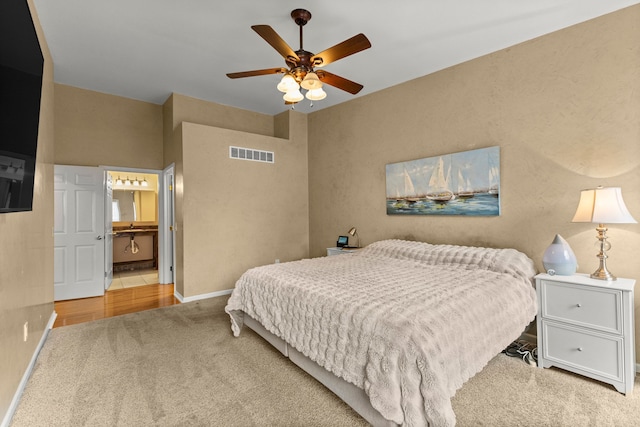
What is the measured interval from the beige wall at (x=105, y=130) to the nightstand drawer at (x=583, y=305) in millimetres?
5389

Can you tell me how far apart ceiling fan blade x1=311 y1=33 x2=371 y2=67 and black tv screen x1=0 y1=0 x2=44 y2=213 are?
5.48ft

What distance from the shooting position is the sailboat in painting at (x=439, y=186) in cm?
354

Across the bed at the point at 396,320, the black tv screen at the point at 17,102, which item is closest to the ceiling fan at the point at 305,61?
the black tv screen at the point at 17,102

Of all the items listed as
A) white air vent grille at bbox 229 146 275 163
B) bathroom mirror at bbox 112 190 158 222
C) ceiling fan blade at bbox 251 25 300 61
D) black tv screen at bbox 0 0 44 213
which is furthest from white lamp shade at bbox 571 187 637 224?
bathroom mirror at bbox 112 190 158 222

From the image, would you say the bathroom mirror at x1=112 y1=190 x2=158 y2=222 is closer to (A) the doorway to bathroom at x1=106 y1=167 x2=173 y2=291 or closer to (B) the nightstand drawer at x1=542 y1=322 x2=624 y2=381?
(A) the doorway to bathroom at x1=106 y1=167 x2=173 y2=291

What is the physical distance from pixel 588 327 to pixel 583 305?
153 millimetres

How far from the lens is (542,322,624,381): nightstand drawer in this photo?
2104 mm

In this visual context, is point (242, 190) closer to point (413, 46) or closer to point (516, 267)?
point (413, 46)

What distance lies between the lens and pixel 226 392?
6.92 feet

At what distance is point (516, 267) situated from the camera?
2607mm

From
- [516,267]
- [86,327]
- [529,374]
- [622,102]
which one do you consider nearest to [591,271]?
[516,267]

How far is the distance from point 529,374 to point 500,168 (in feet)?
6.21

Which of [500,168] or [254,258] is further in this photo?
[254,258]

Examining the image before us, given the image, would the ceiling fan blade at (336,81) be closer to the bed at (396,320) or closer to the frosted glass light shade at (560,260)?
the bed at (396,320)
